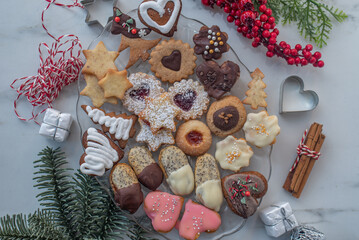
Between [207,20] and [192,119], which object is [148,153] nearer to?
[192,119]

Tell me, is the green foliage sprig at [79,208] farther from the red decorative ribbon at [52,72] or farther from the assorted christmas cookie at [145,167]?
the red decorative ribbon at [52,72]

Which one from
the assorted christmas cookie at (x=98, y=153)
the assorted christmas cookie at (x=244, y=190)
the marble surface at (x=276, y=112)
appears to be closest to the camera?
the assorted christmas cookie at (x=98, y=153)

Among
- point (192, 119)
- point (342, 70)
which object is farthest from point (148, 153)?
point (342, 70)

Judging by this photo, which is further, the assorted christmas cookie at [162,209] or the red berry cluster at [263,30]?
the red berry cluster at [263,30]

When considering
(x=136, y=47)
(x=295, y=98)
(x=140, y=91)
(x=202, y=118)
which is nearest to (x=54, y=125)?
(x=140, y=91)

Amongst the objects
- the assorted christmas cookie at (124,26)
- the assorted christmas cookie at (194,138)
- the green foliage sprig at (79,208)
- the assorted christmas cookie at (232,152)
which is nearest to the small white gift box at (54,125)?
the green foliage sprig at (79,208)

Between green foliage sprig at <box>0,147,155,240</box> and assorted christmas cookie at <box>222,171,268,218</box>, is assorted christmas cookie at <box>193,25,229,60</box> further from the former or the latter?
green foliage sprig at <box>0,147,155,240</box>
